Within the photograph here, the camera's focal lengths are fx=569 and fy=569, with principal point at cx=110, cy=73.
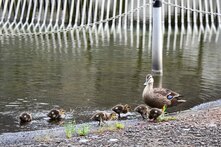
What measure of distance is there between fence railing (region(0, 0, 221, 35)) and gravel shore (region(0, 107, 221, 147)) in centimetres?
1694

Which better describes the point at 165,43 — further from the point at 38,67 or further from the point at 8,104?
the point at 8,104

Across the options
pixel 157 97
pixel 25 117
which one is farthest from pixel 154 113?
pixel 25 117

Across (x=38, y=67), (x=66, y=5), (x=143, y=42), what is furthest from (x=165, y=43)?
(x=66, y=5)

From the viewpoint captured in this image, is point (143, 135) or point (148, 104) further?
point (148, 104)

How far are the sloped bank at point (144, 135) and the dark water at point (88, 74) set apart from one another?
3.67 feet

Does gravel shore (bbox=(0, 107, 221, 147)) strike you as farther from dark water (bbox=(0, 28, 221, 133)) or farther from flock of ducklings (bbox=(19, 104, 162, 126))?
dark water (bbox=(0, 28, 221, 133))

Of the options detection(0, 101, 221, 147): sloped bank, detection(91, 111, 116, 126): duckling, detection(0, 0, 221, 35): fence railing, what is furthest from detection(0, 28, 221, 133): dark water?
detection(0, 0, 221, 35): fence railing

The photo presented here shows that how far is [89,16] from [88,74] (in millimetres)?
12556

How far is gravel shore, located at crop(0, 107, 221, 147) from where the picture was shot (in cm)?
763

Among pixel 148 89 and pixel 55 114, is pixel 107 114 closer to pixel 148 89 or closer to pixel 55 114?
pixel 55 114

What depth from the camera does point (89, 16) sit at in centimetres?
2692

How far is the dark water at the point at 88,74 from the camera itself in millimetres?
11531

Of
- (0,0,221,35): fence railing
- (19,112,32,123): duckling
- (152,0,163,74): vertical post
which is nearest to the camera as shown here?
(19,112,32,123): duckling

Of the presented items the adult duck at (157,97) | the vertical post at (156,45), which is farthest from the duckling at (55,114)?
the vertical post at (156,45)
